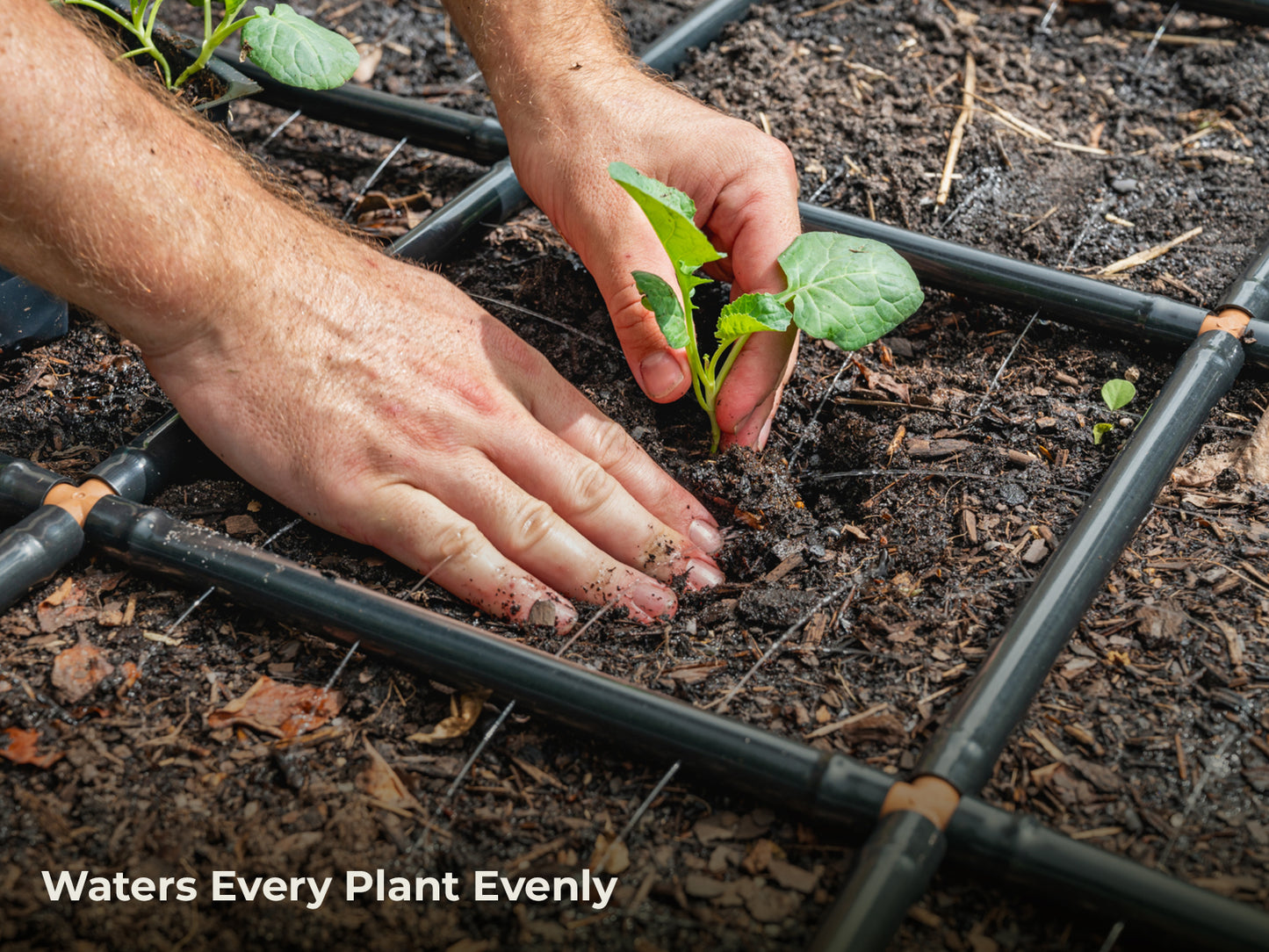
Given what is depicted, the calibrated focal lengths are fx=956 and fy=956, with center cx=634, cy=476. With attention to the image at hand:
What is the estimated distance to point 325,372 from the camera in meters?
1.35

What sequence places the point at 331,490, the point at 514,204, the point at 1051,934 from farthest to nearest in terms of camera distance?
the point at 514,204 < the point at 331,490 < the point at 1051,934

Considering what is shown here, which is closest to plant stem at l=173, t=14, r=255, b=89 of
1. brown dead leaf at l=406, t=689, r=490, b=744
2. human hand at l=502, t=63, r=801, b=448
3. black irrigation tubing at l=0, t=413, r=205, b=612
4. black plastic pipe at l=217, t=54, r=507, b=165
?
black plastic pipe at l=217, t=54, r=507, b=165

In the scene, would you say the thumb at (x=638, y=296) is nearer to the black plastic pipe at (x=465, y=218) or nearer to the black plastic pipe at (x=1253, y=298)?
the black plastic pipe at (x=465, y=218)

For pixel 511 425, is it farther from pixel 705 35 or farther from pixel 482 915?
pixel 705 35

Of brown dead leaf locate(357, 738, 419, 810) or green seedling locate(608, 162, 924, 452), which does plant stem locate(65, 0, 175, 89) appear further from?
brown dead leaf locate(357, 738, 419, 810)

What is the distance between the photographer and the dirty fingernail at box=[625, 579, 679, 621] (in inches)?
51.0

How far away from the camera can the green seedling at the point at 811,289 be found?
1.24 meters

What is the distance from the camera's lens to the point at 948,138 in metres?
2.04

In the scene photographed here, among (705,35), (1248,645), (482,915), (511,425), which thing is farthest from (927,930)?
(705,35)

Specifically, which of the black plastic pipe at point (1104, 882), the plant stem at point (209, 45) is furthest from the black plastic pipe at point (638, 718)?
the plant stem at point (209, 45)

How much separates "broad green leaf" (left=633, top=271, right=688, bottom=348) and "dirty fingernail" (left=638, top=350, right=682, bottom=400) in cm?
7

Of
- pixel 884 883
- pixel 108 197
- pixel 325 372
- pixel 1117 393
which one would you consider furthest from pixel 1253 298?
pixel 108 197

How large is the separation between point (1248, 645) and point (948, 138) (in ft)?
4.20

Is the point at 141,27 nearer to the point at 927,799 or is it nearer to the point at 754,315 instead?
the point at 754,315
